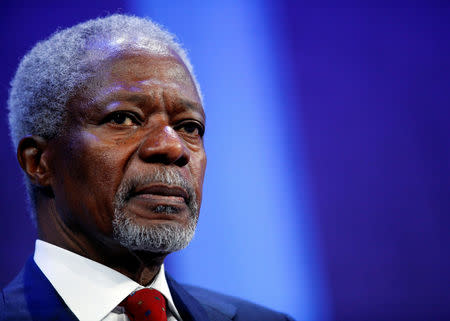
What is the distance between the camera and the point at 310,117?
83.1 inches

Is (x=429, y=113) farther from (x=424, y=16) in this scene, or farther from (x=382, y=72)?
(x=424, y=16)

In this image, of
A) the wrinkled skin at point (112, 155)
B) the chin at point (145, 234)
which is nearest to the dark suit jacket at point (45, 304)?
the wrinkled skin at point (112, 155)

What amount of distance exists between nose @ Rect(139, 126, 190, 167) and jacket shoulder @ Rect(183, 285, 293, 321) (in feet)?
1.94

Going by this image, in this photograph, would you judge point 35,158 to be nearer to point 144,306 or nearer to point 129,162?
point 129,162

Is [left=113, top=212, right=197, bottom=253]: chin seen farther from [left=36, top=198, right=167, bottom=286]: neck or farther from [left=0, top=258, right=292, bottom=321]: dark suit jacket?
[left=0, top=258, right=292, bottom=321]: dark suit jacket

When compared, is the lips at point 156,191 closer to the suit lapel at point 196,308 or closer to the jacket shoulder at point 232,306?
the suit lapel at point 196,308

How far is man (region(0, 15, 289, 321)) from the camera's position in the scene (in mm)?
1174

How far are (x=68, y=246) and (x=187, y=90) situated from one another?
0.53 metres

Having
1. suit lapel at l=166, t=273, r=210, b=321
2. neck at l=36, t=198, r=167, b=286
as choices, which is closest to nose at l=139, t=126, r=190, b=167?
neck at l=36, t=198, r=167, b=286

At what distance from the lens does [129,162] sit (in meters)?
1.20

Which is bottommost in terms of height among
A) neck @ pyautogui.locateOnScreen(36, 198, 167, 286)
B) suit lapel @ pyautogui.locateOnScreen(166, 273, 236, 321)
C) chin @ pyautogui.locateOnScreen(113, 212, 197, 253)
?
suit lapel @ pyautogui.locateOnScreen(166, 273, 236, 321)

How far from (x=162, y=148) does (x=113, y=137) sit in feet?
0.43

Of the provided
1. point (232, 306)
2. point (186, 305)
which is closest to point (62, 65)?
point (186, 305)

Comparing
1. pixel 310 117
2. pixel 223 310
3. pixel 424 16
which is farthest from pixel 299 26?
pixel 223 310
